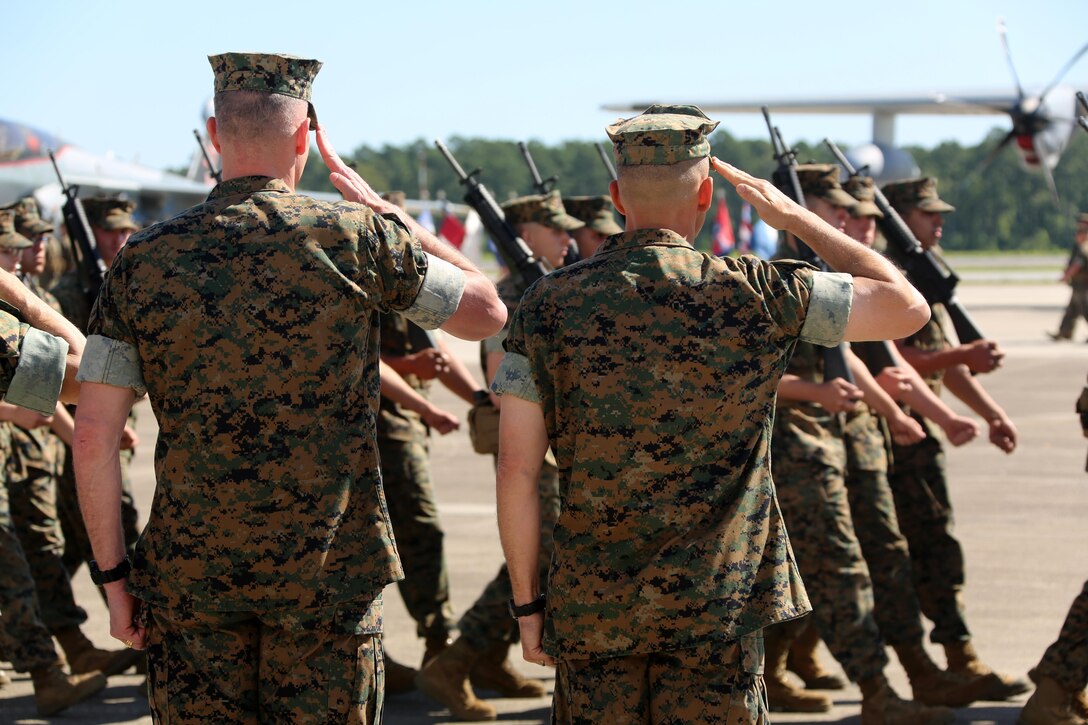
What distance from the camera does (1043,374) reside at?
17.7m

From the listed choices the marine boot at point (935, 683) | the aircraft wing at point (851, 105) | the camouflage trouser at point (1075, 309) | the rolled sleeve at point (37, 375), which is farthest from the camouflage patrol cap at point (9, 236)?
the aircraft wing at point (851, 105)

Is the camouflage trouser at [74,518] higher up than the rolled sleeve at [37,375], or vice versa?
the rolled sleeve at [37,375]

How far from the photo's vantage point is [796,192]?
5.77 meters

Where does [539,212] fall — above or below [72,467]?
above

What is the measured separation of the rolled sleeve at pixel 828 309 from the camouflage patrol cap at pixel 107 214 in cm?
451

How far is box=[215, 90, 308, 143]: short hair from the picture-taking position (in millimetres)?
3012

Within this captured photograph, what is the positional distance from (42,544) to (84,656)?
515mm

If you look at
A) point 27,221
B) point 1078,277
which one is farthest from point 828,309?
point 1078,277

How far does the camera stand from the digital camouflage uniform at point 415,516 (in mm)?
5914

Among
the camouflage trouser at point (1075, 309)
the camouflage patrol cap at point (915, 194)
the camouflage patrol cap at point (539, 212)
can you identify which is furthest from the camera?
the camouflage trouser at point (1075, 309)

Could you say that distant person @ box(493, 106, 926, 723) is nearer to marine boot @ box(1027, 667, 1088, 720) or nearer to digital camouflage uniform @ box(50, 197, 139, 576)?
marine boot @ box(1027, 667, 1088, 720)

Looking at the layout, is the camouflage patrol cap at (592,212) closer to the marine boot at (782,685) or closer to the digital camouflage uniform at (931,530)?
the digital camouflage uniform at (931,530)

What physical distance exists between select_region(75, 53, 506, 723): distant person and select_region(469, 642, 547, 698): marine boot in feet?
8.95

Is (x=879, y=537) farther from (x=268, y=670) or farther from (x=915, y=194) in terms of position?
(x=268, y=670)
